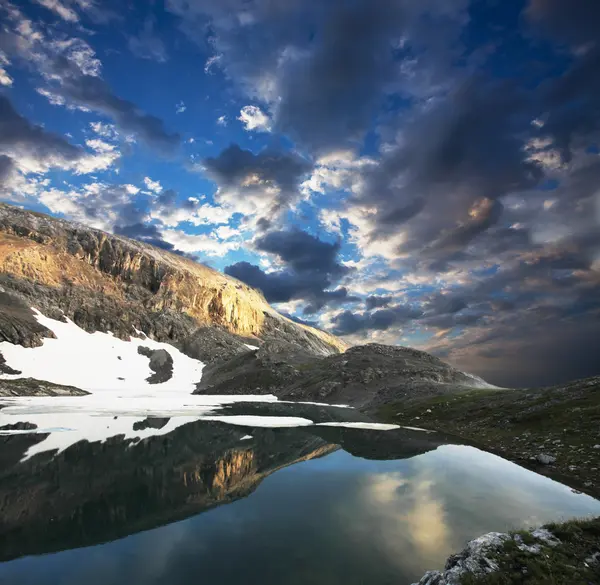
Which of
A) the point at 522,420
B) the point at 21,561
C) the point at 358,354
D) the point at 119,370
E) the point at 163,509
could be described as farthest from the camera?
the point at 119,370

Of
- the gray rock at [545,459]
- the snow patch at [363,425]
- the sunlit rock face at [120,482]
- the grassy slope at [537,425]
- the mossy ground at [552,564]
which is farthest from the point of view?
the snow patch at [363,425]

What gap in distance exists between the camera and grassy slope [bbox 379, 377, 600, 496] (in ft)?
106

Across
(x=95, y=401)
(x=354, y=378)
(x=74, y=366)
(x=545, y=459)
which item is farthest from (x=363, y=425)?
(x=74, y=366)

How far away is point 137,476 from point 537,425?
48.7m

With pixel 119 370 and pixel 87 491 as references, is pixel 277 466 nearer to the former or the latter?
pixel 87 491

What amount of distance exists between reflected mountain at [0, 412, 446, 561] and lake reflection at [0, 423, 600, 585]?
6.7 inches

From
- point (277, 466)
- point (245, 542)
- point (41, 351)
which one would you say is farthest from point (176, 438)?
point (41, 351)

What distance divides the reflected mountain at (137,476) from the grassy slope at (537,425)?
27.1 ft

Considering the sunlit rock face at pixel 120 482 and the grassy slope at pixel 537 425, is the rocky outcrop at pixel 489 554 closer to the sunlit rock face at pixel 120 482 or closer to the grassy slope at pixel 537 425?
the sunlit rock face at pixel 120 482

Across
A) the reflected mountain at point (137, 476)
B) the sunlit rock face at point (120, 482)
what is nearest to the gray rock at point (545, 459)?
the reflected mountain at point (137, 476)

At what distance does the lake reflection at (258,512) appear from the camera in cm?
1647

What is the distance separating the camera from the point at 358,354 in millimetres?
167375

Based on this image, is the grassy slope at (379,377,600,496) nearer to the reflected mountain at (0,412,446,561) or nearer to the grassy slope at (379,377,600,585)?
the grassy slope at (379,377,600,585)

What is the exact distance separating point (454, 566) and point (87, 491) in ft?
94.1
